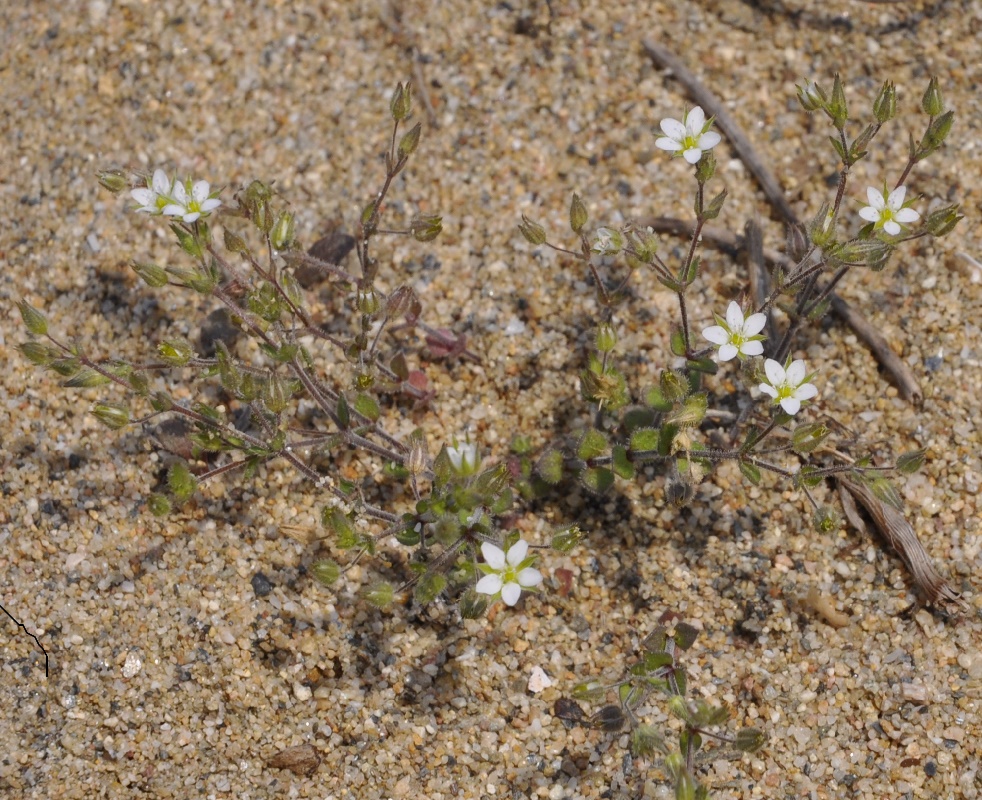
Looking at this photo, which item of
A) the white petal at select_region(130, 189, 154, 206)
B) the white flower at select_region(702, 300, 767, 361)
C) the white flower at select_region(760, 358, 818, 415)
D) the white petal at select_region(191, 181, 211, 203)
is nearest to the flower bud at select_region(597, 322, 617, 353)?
the white flower at select_region(702, 300, 767, 361)

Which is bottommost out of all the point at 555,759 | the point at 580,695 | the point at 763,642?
the point at 555,759

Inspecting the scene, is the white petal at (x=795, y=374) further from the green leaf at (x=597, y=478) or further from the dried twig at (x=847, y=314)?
the dried twig at (x=847, y=314)

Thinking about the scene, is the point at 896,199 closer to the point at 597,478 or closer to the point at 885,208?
the point at 885,208

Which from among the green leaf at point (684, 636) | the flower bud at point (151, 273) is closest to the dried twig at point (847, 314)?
the green leaf at point (684, 636)

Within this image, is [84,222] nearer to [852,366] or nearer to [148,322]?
[148,322]

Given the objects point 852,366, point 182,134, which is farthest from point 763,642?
point 182,134

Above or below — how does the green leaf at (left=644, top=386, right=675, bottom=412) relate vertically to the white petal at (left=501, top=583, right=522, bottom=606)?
above

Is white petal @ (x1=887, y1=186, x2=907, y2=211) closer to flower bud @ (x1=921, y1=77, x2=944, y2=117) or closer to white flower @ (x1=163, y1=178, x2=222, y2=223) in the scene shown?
flower bud @ (x1=921, y1=77, x2=944, y2=117)
